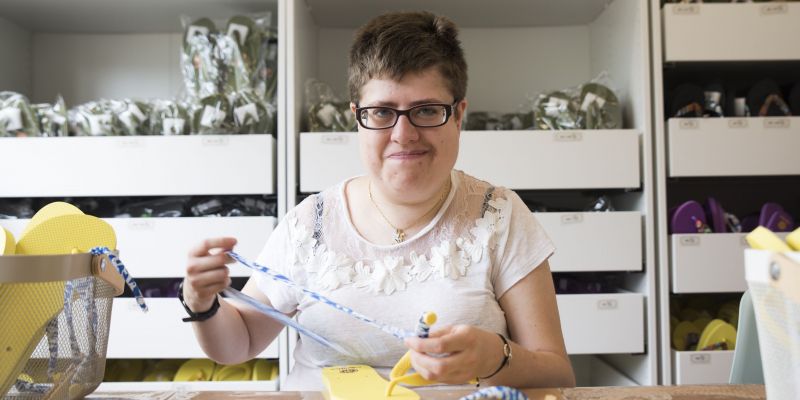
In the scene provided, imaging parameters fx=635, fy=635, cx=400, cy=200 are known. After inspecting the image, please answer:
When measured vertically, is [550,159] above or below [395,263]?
above

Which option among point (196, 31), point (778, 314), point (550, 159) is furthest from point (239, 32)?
point (778, 314)

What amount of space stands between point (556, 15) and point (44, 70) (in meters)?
1.68

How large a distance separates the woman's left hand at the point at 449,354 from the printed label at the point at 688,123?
120cm

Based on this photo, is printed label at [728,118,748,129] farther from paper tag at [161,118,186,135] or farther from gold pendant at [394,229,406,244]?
paper tag at [161,118,186,135]

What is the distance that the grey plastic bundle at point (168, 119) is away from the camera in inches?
67.6

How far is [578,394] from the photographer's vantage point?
773mm

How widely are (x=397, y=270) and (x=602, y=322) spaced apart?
90 centimetres

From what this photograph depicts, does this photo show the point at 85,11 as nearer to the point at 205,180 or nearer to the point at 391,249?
the point at 205,180

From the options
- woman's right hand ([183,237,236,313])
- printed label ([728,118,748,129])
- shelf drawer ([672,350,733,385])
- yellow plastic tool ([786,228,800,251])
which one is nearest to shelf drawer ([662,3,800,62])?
printed label ([728,118,748,129])

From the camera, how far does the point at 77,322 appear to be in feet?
2.36

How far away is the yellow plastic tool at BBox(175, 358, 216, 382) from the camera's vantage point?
1.70 metres

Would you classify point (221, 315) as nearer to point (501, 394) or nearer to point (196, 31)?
point (501, 394)

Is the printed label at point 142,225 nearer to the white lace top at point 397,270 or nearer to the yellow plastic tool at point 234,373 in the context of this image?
the yellow plastic tool at point 234,373

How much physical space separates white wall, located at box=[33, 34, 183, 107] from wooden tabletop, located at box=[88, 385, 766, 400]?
149 cm
